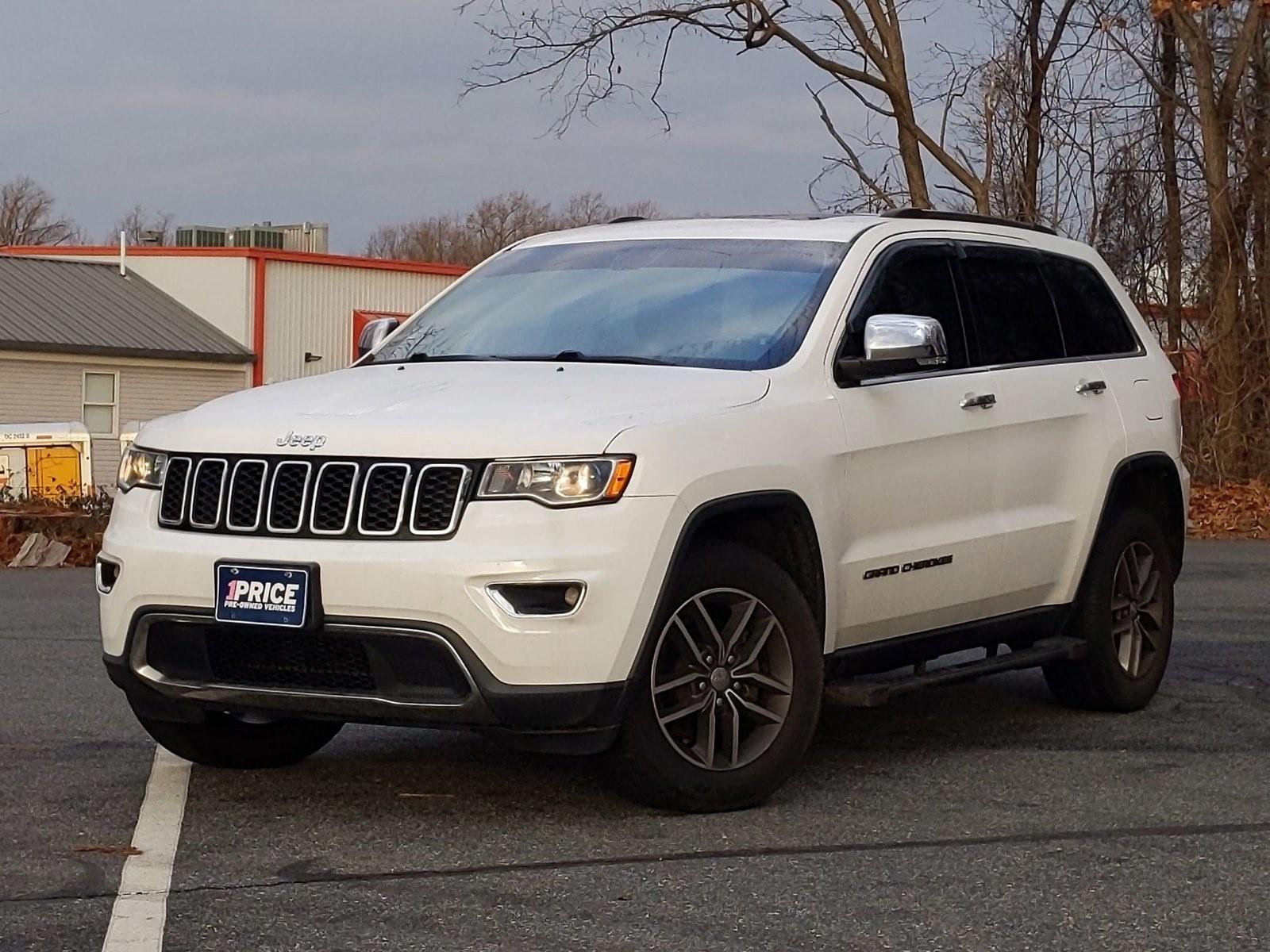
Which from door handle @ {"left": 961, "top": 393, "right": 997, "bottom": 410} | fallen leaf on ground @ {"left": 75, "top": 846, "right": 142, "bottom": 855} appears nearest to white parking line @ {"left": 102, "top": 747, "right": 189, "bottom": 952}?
fallen leaf on ground @ {"left": 75, "top": 846, "right": 142, "bottom": 855}

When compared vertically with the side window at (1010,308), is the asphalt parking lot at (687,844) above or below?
below

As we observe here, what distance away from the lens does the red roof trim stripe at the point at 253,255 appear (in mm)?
46250

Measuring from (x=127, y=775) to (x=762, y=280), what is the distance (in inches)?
102

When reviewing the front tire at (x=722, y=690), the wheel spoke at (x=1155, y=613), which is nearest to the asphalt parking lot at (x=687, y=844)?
the front tire at (x=722, y=690)

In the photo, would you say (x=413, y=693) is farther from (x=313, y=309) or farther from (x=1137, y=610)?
(x=313, y=309)

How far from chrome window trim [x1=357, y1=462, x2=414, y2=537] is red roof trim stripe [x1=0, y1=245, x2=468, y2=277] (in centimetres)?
3925

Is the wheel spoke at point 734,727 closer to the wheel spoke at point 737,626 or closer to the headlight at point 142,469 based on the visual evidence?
the wheel spoke at point 737,626

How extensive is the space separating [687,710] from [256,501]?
4.40 ft

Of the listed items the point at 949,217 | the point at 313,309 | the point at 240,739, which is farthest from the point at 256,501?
the point at 313,309

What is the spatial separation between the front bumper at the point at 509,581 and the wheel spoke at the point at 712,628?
0.24 meters

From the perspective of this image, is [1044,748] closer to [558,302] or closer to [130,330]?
[558,302]

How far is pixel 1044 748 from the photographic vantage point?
734 centimetres

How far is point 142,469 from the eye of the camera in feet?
20.5

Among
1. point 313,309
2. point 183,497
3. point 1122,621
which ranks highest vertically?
point 183,497
